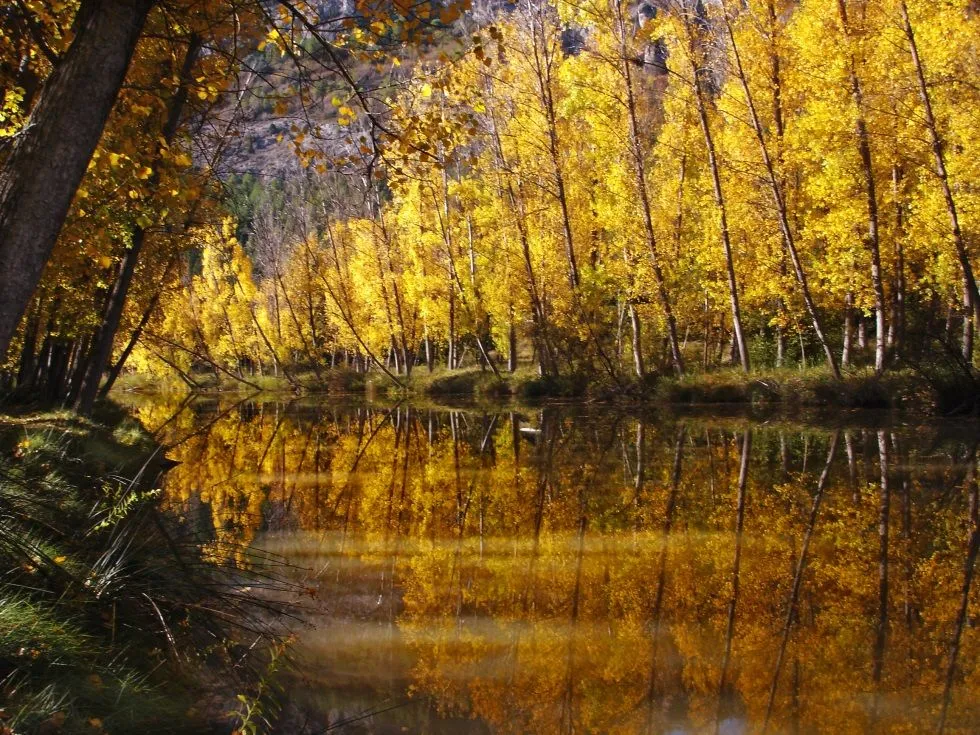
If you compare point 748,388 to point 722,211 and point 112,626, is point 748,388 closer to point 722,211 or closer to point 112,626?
point 722,211

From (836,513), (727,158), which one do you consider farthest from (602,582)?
(727,158)

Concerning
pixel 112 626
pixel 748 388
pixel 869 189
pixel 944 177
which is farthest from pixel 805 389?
pixel 112 626

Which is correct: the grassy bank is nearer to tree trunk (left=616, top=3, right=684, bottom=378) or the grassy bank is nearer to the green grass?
the green grass

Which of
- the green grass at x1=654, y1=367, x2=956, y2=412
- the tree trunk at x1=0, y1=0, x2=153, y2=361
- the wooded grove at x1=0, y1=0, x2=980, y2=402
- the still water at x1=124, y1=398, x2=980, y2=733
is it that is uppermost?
the wooded grove at x1=0, y1=0, x2=980, y2=402

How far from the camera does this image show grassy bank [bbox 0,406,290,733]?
2.94m

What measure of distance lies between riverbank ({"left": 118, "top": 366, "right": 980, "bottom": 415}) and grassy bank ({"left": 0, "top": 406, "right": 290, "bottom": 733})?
162 inches

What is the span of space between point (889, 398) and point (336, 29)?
51.6ft

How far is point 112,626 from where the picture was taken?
346 cm

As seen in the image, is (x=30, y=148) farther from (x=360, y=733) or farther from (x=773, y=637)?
(x=773, y=637)

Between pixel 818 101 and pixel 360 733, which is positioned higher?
pixel 818 101

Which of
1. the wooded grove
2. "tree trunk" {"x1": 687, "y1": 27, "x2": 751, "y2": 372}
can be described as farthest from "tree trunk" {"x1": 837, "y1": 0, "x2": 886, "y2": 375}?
"tree trunk" {"x1": 687, "y1": 27, "x2": 751, "y2": 372}

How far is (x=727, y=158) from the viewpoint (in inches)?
941

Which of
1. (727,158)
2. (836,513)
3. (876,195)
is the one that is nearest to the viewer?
(836,513)

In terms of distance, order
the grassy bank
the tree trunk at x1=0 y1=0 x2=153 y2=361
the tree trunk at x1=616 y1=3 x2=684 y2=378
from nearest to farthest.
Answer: the grassy bank → the tree trunk at x1=0 y1=0 x2=153 y2=361 → the tree trunk at x1=616 y1=3 x2=684 y2=378
